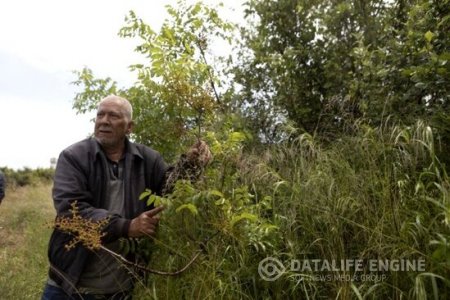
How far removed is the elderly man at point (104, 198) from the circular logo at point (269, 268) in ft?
1.98

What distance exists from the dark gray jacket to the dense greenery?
0.26m

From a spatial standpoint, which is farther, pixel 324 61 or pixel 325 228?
pixel 324 61

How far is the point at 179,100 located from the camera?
8.79 feet

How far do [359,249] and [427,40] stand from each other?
1779 millimetres

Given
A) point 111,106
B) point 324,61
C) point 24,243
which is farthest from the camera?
point 24,243

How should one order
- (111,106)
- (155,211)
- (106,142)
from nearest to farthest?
(155,211) < (106,142) < (111,106)

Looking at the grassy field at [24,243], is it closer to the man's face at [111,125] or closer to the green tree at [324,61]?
the man's face at [111,125]

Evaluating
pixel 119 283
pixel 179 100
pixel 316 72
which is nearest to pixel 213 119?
pixel 179 100

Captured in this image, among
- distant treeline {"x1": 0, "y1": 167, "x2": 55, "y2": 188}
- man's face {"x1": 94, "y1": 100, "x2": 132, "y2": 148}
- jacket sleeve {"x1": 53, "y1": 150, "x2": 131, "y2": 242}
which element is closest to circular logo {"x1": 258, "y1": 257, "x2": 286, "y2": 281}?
jacket sleeve {"x1": 53, "y1": 150, "x2": 131, "y2": 242}

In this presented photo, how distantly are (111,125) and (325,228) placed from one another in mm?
1440

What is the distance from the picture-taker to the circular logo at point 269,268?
2.32m

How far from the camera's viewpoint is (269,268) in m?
2.36

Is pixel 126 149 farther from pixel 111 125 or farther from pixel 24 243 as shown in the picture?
pixel 24 243

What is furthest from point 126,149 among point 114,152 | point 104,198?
point 104,198
